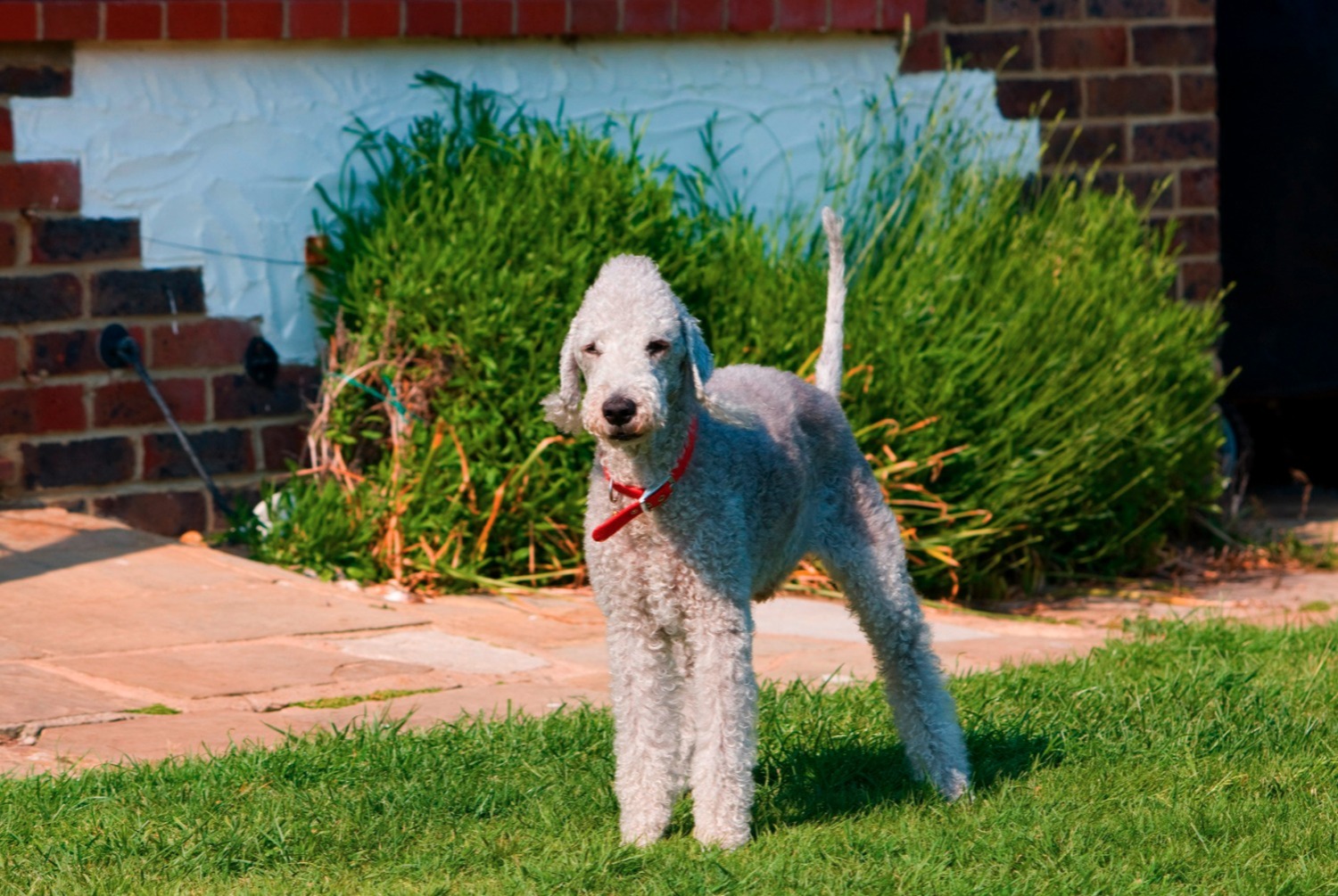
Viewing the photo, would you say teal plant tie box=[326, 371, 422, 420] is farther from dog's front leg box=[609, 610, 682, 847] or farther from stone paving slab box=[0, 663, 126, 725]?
dog's front leg box=[609, 610, 682, 847]

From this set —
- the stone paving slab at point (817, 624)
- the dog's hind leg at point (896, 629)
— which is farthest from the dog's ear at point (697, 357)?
the stone paving slab at point (817, 624)

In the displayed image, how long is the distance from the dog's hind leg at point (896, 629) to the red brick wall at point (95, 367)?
3.33 metres

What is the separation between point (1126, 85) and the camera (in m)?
8.34

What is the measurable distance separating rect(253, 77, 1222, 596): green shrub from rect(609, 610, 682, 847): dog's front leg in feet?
8.68

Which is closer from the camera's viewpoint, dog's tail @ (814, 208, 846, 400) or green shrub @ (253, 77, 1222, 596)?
dog's tail @ (814, 208, 846, 400)

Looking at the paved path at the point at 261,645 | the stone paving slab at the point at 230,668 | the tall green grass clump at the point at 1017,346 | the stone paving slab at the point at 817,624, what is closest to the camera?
the paved path at the point at 261,645

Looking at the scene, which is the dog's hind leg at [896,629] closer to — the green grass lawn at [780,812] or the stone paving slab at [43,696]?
the green grass lawn at [780,812]

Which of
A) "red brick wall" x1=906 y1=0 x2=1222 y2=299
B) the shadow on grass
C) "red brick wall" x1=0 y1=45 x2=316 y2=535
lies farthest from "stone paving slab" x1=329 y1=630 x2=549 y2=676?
"red brick wall" x1=906 y1=0 x2=1222 y2=299

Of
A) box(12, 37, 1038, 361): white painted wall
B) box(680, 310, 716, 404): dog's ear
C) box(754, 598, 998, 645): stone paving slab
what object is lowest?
box(754, 598, 998, 645): stone paving slab

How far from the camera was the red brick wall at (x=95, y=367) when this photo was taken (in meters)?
6.33

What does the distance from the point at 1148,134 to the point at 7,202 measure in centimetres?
539

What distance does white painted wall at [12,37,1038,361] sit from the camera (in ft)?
21.5

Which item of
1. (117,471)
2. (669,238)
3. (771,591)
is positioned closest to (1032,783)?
(771,591)

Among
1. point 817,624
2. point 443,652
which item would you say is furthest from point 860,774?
point 817,624
